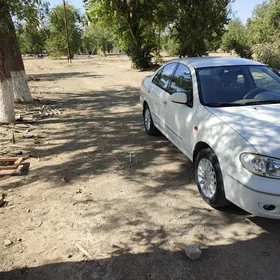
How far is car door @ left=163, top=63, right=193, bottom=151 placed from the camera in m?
4.02

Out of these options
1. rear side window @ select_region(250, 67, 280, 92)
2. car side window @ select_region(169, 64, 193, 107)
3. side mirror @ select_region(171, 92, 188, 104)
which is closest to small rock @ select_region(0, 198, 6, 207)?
side mirror @ select_region(171, 92, 188, 104)

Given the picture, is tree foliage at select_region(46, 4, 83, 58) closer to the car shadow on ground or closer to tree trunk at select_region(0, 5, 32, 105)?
tree trunk at select_region(0, 5, 32, 105)

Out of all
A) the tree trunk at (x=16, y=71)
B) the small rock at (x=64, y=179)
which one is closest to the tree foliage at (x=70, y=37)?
the tree trunk at (x=16, y=71)

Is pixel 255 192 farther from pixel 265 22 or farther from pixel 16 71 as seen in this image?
pixel 265 22

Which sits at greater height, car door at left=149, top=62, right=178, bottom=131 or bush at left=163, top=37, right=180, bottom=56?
bush at left=163, top=37, right=180, bottom=56

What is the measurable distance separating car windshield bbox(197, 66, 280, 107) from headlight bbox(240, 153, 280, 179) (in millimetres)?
1112

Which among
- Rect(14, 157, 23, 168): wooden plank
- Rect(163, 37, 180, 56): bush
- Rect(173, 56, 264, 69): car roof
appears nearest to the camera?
Rect(173, 56, 264, 69): car roof

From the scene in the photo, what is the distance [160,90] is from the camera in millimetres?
5230

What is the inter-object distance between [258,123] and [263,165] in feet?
2.04

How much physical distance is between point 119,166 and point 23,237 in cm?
204

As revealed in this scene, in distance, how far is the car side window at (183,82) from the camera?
13.5 feet

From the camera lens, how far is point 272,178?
2.70m

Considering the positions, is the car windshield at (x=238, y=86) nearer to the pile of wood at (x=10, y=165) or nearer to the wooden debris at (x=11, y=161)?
the pile of wood at (x=10, y=165)

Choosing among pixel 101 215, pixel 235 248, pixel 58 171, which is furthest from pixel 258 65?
pixel 58 171
